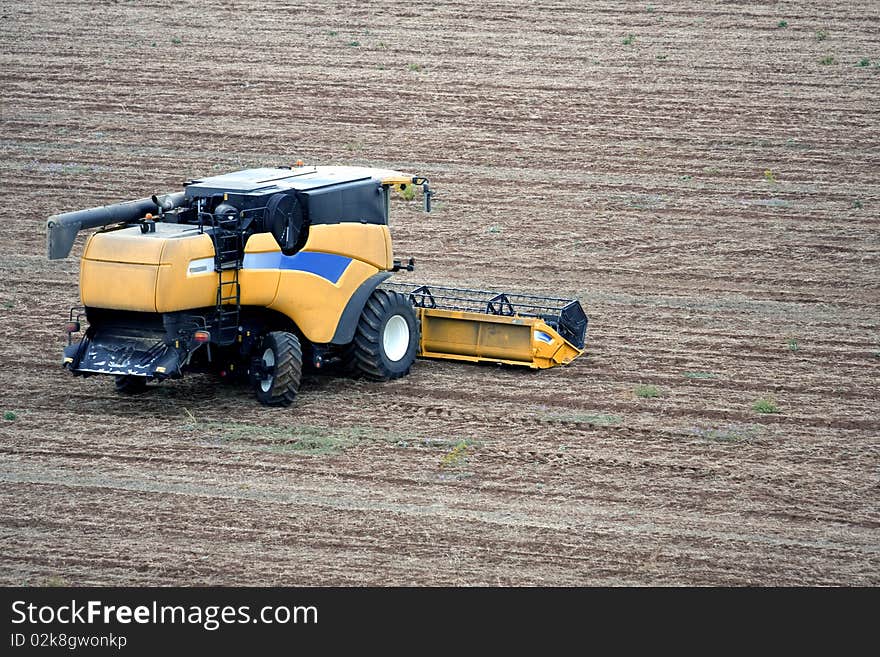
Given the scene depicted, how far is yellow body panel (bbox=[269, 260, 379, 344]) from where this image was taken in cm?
1498

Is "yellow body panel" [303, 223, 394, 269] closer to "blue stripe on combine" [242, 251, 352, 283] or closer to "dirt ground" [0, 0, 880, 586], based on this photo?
"blue stripe on combine" [242, 251, 352, 283]

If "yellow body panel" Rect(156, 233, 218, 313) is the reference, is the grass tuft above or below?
below

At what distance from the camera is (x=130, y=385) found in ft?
50.6

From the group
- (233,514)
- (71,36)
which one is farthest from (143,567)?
(71,36)

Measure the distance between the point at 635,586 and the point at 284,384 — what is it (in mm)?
5910

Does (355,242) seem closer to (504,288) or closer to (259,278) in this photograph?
(259,278)

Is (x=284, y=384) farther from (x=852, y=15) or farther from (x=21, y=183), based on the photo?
(x=852, y=15)

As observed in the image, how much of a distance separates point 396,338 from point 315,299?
1666 mm

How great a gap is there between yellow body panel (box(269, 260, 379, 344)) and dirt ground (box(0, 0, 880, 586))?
2.94ft

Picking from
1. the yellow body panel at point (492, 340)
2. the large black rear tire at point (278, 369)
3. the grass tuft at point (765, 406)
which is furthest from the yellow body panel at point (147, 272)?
the grass tuft at point (765, 406)

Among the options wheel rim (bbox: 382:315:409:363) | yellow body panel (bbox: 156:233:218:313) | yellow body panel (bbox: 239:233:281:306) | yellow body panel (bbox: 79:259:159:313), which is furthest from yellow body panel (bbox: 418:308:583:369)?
yellow body panel (bbox: 79:259:159:313)

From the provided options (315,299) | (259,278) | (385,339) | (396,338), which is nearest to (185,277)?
(259,278)

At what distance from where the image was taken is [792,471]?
514 inches

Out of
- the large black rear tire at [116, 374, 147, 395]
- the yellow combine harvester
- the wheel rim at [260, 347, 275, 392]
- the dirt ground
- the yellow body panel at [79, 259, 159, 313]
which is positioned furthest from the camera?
the large black rear tire at [116, 374, 147, 395]
